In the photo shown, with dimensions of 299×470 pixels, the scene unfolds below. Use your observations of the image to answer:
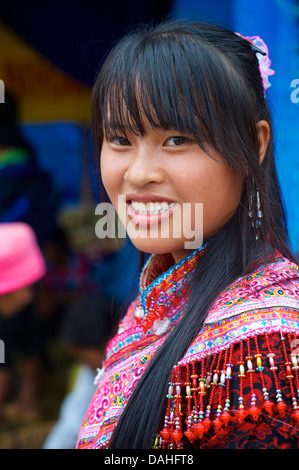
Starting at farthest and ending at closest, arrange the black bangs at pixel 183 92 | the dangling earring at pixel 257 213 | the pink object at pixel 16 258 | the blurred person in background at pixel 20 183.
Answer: the blurred person in background at pixel 20 183, the pink object at pixel 16 258, the dangling earring at pixel 257 213, the black bangs at pixel 183 92

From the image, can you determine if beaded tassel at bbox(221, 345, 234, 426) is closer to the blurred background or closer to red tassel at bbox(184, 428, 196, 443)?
red tassel at bbox(184, 428, 196, 443)

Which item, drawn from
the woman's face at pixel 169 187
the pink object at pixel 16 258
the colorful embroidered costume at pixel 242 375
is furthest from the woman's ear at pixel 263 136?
the pink object at pixel 16 258

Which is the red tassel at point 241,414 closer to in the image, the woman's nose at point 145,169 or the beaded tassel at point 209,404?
the beaded tassel at point 209,404

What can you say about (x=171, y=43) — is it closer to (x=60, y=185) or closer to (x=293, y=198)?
(x=293, y=198)

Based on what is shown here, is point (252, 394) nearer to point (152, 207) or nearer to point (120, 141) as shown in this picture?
point (152, 207)

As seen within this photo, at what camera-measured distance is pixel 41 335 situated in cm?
457

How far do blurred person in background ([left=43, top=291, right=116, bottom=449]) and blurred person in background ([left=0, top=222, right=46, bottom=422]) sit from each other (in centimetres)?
49

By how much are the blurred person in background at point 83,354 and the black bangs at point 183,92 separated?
159cm

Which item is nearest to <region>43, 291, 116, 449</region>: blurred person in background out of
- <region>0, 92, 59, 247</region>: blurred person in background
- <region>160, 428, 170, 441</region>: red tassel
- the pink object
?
the pink object

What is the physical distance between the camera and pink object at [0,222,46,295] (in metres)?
3.55

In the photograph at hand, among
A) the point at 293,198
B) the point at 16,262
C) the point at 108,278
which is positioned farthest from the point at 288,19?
the point at 108,278

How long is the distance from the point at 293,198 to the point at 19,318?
2.33 meters

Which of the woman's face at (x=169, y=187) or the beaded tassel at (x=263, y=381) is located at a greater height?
the woman's face at (x=169, y=187)

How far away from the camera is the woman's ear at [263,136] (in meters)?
1.29
